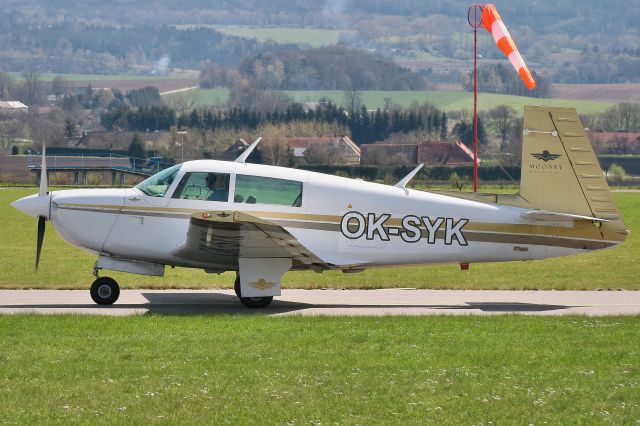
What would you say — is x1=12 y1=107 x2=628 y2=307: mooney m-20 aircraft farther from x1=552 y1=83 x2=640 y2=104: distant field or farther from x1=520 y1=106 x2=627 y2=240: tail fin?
x1=552 y1=83 x2=640 y2=104: distant field

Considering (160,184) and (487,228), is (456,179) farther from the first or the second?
(160,184)

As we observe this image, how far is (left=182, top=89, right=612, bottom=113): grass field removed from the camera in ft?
470

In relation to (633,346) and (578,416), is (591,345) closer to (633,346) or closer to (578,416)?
(633,346)

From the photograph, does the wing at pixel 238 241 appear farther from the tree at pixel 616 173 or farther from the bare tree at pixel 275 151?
the tree at pixel 616 173

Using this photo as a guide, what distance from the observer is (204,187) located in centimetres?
1759

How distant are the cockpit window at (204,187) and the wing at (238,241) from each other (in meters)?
0.75

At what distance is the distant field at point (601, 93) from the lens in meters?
174

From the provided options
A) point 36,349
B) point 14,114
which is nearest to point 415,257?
point 36,349

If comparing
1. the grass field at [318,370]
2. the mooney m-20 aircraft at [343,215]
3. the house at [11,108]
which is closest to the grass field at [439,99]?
the house at [11,108]

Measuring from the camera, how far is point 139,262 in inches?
707

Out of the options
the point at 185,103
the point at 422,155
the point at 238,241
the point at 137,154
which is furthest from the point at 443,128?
the point at 238,241

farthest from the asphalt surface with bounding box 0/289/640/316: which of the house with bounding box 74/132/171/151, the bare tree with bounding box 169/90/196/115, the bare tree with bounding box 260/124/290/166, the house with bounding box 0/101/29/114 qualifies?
the house with bounding box 0/101/29/114

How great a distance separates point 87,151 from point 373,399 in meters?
68.5

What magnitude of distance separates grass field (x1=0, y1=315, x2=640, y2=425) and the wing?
1.31 metres
